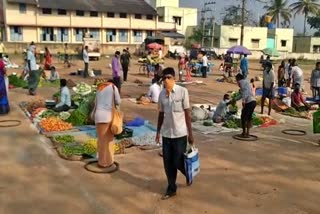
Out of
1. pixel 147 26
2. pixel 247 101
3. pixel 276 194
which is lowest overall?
pixel 276 194

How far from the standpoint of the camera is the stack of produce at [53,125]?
9078 mm

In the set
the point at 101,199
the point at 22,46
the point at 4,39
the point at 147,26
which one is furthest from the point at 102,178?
the point at 147,26

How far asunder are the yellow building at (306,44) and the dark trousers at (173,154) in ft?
170

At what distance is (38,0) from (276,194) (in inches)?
1737

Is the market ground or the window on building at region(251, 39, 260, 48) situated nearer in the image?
the market ground

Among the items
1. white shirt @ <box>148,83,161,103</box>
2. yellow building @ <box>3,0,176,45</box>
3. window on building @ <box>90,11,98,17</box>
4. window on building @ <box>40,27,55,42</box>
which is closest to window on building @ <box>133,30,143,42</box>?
yellow building @ <box>3,0,176,45</box>

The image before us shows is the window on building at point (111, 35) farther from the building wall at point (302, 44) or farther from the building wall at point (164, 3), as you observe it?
the building wall at point (302, 44)

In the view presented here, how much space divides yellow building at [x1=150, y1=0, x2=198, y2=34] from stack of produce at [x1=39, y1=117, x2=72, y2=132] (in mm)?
45998

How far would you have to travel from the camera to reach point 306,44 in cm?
5309

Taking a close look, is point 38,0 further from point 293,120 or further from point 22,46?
point 293,120

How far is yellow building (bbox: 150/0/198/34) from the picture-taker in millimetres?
54031

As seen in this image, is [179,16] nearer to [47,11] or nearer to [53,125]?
[47,11]

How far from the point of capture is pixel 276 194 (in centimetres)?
575

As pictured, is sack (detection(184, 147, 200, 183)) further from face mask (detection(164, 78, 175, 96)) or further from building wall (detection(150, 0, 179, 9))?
building wall (detection(150, 0, 179, 9))
